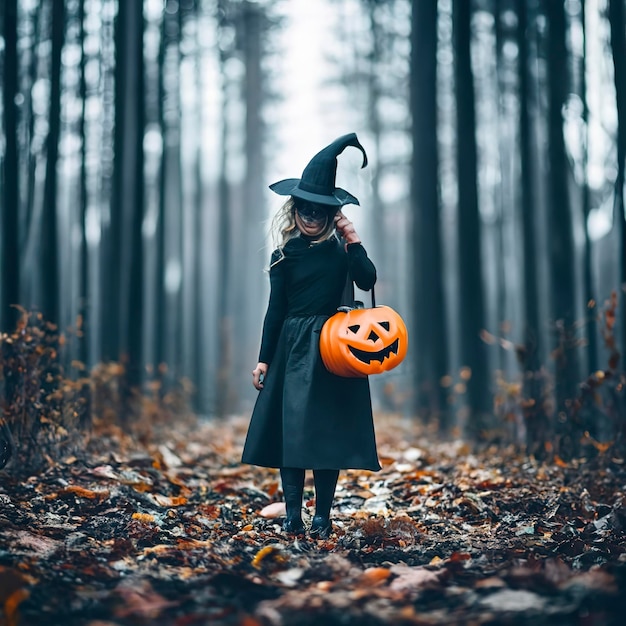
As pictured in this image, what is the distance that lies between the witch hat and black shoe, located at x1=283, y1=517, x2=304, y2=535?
2.13 m

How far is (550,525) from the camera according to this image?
530 centimetres

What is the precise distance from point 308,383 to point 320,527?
1.00 meters

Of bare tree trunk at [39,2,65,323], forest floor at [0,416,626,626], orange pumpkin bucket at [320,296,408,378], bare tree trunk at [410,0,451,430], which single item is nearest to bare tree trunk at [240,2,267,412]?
bare tree trunk at [410,0,451,430]

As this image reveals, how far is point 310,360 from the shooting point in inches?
199

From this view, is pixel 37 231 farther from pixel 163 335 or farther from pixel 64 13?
pixel 163 335

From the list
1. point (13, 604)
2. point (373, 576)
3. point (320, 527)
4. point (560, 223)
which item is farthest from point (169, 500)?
point (560, 223)

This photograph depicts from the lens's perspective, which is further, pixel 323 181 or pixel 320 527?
pixel 320 527

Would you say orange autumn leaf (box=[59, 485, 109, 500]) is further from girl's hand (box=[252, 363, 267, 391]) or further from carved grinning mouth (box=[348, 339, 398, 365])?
carved grinning mouth (box=[348, 339, 398, 365])

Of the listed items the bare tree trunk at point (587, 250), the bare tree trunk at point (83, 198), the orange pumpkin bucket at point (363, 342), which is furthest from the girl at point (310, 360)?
the bare tree trunk at point (83, 198)

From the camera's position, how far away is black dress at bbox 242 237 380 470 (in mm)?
4992

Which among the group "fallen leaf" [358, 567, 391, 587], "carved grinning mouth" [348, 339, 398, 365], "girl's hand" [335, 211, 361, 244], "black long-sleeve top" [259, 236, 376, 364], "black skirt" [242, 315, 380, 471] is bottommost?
"fallen leaf" [358, 567, 391, 587]

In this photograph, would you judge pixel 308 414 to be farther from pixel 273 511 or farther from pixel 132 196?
pixel 132 196

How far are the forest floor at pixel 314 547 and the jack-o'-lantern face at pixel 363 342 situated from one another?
114cm

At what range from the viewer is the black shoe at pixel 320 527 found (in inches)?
203
